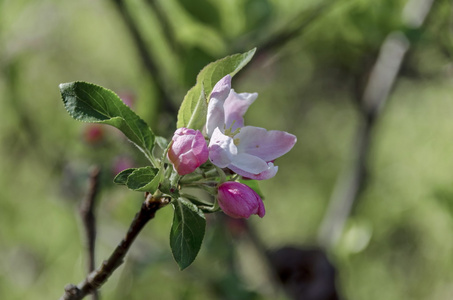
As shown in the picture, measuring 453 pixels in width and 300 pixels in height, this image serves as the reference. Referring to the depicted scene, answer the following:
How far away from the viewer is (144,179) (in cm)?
42

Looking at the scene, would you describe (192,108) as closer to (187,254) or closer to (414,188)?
(187,254)

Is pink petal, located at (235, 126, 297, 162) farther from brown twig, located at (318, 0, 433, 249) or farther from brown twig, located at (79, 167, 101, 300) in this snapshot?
brown twig, located at (318, 0, 433, 249)

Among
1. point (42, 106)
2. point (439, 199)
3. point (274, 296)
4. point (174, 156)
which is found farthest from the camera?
point (42, 106)

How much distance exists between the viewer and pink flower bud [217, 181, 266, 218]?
43 cm

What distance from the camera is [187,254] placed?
425 mm

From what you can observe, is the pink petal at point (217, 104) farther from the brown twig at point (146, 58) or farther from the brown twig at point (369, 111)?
the brown twig at point (369, 111)

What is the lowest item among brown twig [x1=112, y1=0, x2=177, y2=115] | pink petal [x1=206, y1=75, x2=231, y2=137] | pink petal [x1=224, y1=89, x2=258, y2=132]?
brown twig [x1=112, y1=0, x2=177, y2=115]

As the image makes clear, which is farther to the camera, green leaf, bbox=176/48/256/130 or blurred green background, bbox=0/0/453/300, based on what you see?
blurred green background, bbox=0/0/453/300

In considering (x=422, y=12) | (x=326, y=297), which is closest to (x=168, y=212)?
(x=326, y=297)

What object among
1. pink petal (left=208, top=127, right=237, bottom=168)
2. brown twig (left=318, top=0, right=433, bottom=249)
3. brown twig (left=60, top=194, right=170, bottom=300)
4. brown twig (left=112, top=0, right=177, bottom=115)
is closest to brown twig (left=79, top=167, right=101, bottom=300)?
brown twig (left=60, top=194, right=170, bottom=300)

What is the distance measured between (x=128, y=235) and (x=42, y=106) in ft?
7.79

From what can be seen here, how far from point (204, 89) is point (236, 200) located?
94 mm

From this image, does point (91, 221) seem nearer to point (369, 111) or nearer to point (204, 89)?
point (204, 89)

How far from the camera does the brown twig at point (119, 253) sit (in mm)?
435
